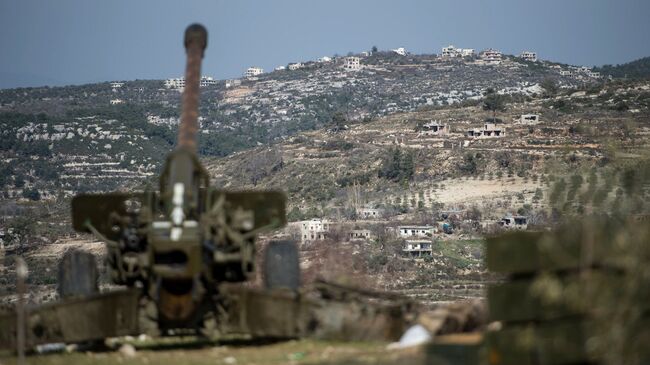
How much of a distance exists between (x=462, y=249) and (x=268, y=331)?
9902 centimetres

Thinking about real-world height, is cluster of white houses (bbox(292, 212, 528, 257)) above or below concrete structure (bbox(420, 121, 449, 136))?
below

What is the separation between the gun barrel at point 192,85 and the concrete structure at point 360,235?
283 feet

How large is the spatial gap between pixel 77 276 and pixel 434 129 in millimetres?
144877

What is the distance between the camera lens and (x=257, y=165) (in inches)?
6447

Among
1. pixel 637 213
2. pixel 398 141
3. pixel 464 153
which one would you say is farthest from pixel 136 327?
pixel 398 141

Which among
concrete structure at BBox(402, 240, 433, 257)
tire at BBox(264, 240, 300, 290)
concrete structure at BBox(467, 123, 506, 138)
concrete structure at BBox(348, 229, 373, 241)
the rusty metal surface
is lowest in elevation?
the rusty metal surface

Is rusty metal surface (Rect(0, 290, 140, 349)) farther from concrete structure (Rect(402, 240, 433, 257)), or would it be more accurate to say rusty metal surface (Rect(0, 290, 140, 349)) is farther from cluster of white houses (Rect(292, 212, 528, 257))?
concrete structure (Rect(402, 240, 433, 257))

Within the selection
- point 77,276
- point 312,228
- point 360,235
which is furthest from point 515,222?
point 77,276

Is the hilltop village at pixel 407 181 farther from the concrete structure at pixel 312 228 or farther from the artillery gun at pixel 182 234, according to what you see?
the artillery gun at pixel 182 234

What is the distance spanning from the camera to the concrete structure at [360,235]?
4300 inches

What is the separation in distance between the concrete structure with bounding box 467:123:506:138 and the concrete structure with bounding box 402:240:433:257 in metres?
38.6

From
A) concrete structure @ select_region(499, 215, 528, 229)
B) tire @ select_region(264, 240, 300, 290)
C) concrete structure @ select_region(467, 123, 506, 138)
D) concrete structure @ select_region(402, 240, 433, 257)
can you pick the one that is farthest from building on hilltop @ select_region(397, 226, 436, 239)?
tire @ select_region(264, 240, 300, 290)

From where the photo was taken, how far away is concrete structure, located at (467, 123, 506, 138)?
149875 mm

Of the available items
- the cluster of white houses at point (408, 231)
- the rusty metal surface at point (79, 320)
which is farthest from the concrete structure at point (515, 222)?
the rusty metal surface at point (79, 320)
